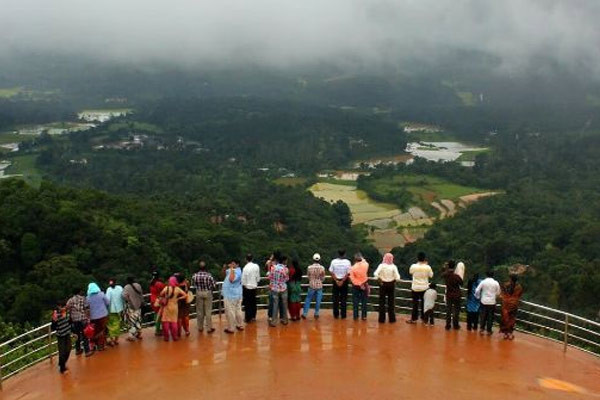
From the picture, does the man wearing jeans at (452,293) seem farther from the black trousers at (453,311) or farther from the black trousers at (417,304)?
the black trousers at (417,304)

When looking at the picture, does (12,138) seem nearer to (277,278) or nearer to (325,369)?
(277,278)

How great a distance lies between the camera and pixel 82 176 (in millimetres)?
89375

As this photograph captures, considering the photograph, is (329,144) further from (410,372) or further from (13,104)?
(410,372)

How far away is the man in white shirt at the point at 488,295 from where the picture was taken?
928cm

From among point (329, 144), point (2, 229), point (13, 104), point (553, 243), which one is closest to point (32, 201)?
point (2, 229)

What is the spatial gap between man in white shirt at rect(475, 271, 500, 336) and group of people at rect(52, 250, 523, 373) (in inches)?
0.6

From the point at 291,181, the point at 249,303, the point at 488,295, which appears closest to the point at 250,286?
the point at 249,303

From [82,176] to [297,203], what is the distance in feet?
129

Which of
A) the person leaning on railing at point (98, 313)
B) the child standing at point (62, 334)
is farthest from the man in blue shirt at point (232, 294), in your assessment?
the child standing at point (62, 334)

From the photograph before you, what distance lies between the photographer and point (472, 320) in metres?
9.71

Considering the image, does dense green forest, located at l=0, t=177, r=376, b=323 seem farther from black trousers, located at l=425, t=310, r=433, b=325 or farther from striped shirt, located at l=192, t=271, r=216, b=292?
black trousers, located at l=425, t=310, r=433, b=325

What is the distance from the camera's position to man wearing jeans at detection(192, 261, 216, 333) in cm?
962

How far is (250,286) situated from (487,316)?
381cm

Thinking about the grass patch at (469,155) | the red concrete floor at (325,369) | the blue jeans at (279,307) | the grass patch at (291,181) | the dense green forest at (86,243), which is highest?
the blue jeans at (279,307)
